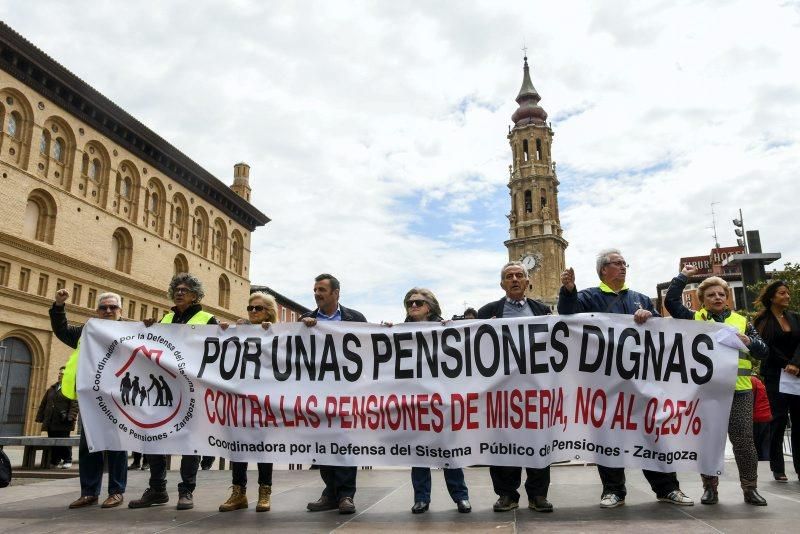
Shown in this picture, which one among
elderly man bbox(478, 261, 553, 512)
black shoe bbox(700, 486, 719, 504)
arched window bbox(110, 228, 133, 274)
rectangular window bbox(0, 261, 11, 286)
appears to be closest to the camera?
elderly man bbox(478, 261, 553, 512)

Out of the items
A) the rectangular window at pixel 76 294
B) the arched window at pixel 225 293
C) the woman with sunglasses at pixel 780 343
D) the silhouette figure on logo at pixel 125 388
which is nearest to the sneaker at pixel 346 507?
the silhouette figure on logo at pixel 125 388

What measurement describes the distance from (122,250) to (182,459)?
3047 centimetres

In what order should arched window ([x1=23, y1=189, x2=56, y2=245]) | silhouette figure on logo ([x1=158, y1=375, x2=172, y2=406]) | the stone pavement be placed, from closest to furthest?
the stone pavement < silhouette figure on logo ([x1=158, y1=375, x2=172, y2=406]) < arched window ([x1=23, y1=189, x2=56, y2=245])

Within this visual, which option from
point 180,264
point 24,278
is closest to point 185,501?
point 24,278

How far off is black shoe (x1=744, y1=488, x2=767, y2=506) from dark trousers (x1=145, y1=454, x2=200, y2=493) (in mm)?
4663

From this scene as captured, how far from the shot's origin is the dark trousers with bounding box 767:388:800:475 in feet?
20.5

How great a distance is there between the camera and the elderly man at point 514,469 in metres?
4.83

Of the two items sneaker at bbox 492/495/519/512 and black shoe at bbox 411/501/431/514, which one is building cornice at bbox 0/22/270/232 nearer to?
black shoe at bbox 411/501/431/514

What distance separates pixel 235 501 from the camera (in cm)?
512

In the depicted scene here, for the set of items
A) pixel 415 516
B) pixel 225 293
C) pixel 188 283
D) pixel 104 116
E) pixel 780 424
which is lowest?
pixel 415 516

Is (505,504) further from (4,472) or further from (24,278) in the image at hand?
(24,278)

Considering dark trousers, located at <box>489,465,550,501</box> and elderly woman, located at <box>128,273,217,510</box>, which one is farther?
elderly woman, located at <box>128,273,217,510</box>

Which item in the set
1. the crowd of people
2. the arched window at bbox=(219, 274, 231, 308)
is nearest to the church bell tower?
the arched window at bbox=(219, 274, 231, 308)

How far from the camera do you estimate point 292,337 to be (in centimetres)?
559
